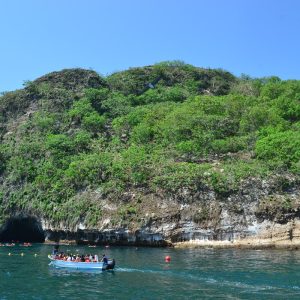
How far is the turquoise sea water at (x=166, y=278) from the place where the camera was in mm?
36375

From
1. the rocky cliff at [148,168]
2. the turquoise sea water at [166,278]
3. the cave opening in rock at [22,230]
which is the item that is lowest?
the turquoise sea water at [166,278]

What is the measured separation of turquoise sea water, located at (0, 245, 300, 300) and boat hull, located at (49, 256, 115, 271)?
0.74m

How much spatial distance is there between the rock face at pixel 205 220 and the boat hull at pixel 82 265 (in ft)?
68.6

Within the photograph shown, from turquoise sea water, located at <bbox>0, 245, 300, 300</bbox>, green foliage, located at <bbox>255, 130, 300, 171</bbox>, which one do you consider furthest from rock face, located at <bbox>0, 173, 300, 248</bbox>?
turquoise sea water, located at <bbox>0, 245, 300, 300</bbox>

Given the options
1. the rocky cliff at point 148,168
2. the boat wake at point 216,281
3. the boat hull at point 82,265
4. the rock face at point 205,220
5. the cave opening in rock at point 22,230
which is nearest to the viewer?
the boat wake at point 216,281

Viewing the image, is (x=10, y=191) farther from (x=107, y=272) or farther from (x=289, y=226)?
(x=289, y=226)

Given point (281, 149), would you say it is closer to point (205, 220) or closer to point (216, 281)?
point (205, 220)

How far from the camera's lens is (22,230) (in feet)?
285

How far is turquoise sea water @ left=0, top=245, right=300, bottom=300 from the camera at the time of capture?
119 feet

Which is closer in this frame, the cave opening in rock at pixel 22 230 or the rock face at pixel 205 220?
the rock face at pixel 205 220

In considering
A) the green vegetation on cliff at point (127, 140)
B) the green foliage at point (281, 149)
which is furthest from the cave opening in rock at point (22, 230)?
Answer: the green foliage at point (281, 149)

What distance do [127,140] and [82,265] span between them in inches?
2064

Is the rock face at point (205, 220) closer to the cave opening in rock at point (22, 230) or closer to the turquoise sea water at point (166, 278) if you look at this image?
the turquoise sea water at point (166, 278)

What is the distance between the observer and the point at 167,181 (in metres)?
73.9
